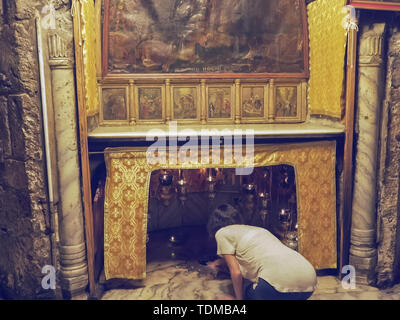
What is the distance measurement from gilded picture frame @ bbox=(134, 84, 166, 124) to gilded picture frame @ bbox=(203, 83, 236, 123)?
2.44ft

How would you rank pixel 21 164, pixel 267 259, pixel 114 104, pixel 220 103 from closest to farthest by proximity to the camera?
pixel 267 259, pixel 21 164, pixel 114 104, pixel 220 103

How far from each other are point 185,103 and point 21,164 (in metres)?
2.76

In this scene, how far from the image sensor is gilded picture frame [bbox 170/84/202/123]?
6159 mm

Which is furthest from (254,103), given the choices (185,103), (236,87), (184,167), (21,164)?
(21,164)

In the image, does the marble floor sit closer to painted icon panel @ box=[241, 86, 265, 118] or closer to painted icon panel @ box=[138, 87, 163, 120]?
painted icon panel @ box=[138, 87, 163, 120]

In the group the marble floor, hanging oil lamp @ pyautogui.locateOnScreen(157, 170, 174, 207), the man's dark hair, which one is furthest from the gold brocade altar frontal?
the man's dark hair

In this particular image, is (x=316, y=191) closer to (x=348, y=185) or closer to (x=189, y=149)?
(x=348, y=185)

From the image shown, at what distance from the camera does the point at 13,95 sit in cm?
441

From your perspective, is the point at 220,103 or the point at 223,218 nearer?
the point at 223,218

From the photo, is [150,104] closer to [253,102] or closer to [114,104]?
[114,104]

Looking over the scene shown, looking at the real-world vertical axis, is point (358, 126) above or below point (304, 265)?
above

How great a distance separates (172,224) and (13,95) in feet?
13.2

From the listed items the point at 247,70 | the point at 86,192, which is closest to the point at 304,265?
the point at 86,192

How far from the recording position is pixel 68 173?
4.64 m
